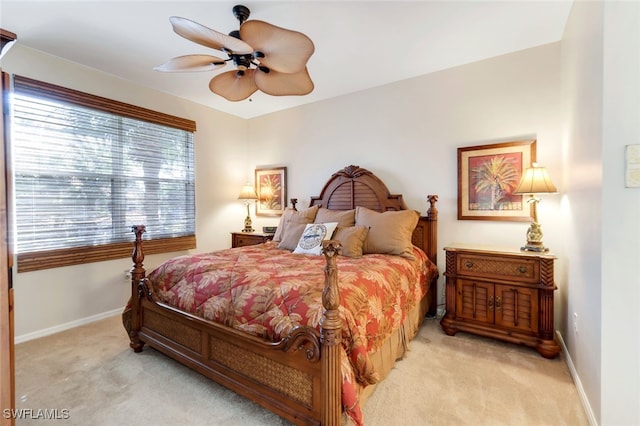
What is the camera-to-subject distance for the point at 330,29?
8.13 ft

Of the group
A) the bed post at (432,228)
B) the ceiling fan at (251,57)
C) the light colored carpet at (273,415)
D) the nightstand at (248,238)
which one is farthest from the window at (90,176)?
the bed post at (432,228)

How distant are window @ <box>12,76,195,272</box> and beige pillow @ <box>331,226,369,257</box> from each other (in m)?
2.43

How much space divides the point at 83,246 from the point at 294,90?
280cm

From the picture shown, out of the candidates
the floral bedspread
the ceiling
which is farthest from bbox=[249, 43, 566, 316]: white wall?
the floral bedspread

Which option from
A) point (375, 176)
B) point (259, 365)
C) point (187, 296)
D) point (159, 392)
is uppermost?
point (375, 176)

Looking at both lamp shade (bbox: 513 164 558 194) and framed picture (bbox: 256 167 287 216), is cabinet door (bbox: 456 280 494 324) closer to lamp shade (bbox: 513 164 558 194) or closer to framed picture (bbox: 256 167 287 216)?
lamp shade (bbox: 513 164 558 194)

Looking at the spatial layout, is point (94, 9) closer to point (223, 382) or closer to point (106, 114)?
point (106, 114)

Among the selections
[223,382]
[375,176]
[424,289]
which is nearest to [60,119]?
[223,382]

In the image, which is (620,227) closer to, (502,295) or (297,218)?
(502,295)

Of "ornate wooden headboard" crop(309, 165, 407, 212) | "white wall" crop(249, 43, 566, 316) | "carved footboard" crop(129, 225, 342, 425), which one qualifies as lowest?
"carved footboard" crop(129, 225, 342, 425)

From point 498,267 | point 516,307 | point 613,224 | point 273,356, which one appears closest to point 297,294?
point 273,356

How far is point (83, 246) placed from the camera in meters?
3.11

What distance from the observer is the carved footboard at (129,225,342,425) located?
→ 1405 millimetres

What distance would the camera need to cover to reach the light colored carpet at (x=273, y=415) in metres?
1.69
